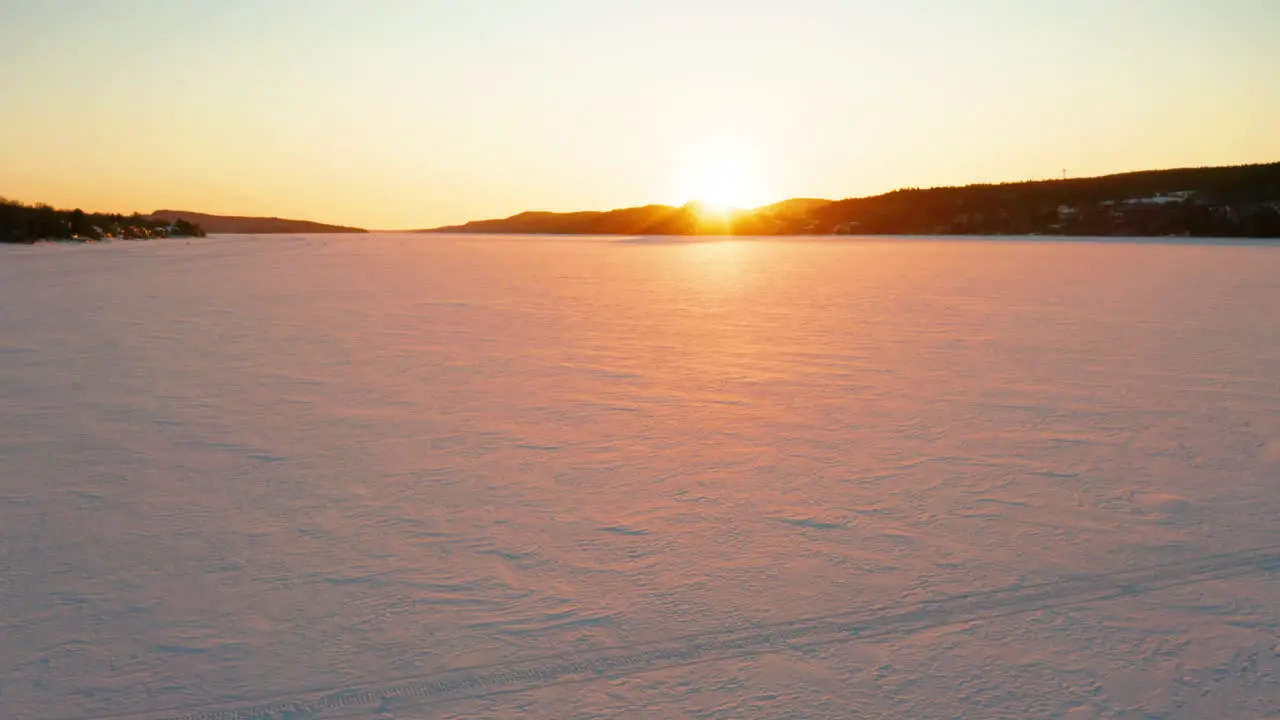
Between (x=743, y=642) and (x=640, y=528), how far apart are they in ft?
3.74

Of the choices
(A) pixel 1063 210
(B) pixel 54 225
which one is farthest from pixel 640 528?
(A) pixel 1063 210

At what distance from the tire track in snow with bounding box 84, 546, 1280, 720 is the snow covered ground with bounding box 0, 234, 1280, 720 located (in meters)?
0.01

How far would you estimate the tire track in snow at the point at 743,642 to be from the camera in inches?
99.2

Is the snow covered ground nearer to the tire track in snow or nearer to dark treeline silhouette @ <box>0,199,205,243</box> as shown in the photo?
the tire track in snow

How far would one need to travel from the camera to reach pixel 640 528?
12.9 feet

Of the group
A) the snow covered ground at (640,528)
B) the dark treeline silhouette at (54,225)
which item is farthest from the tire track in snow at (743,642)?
the dark treeline silhouette at (54,225)

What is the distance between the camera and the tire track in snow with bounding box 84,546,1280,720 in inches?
99.2

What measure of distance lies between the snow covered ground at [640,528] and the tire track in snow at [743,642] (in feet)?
0.04

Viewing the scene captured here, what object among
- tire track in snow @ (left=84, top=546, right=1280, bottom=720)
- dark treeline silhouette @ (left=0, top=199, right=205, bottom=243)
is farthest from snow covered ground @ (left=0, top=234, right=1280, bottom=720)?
dark treeline silhouette @ (left=0, top=199, right=205, bottom=243)

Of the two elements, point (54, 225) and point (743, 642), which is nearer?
point (743, 642)

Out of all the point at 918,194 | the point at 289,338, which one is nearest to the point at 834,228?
the point at 918,194

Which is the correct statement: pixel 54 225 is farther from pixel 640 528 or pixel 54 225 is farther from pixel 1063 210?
pixel 1063 210

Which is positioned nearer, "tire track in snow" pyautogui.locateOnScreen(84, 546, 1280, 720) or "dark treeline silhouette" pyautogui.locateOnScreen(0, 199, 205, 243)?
"tire track in snow" pyautogui.locateOnScreen(84, 546, 1280, 720)

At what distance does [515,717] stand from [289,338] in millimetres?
8134
